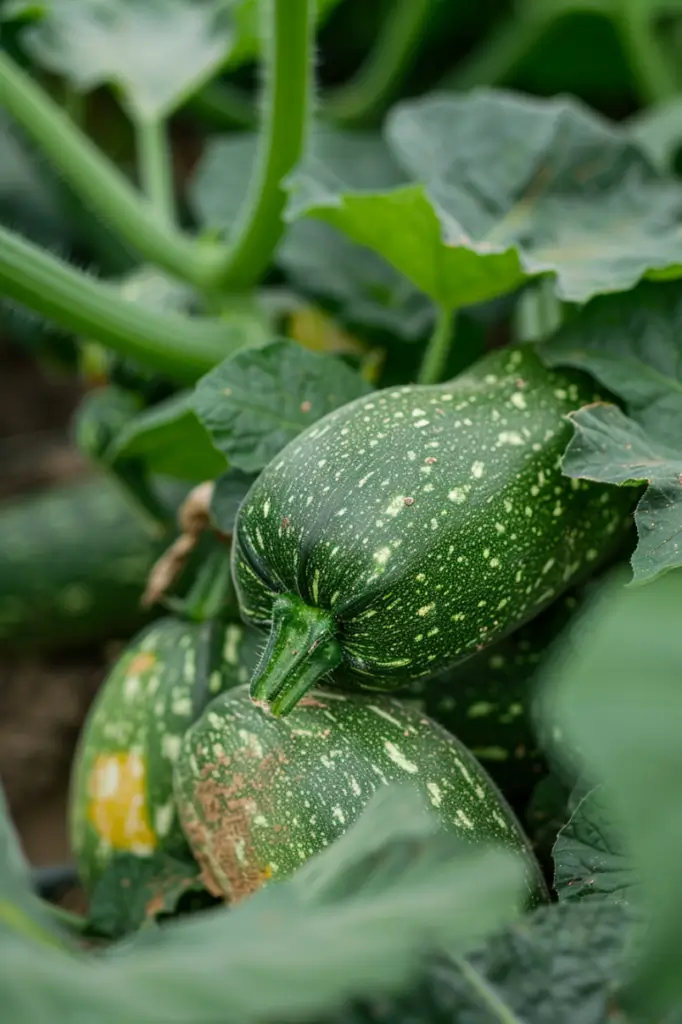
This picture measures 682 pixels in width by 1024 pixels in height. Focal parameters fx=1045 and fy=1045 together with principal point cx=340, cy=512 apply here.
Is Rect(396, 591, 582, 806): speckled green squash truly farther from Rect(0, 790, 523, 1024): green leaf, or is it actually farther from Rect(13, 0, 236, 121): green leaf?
Rect(13, 0, 236, 121): green leaf

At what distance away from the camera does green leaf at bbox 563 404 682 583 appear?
2.64 ft

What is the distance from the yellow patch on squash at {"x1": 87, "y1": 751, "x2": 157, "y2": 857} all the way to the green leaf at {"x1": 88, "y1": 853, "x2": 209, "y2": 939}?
0.04 metres

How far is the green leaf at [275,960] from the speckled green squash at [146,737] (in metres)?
0.50

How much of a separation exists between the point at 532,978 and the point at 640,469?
42 cm

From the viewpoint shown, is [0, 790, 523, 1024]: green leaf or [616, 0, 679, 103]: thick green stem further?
[616, 0, 679, 103]: thick green stem

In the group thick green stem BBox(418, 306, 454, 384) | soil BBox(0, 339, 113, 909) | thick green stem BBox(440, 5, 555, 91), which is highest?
thick green stem BBox(440, 5, 555, 91)

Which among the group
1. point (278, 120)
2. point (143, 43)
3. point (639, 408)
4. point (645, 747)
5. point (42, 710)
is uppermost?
point (143, 43)

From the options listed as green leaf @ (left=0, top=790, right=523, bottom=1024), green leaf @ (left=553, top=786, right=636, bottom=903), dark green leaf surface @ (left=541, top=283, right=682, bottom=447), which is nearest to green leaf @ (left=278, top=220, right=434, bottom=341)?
dark green leaf surface @ (left=541, top=283, right=682, bottom=447)

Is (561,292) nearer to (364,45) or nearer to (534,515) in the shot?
(534,515)

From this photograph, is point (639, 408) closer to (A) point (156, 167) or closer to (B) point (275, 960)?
(B) point (275, 960)

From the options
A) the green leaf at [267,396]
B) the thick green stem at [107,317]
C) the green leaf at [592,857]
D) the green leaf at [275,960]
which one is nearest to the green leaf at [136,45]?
the thick green stem at [107,317]

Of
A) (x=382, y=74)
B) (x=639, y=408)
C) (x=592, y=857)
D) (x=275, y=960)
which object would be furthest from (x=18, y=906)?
(x=382, y=74)

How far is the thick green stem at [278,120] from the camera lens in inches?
45.9

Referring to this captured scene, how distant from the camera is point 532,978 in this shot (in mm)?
657
